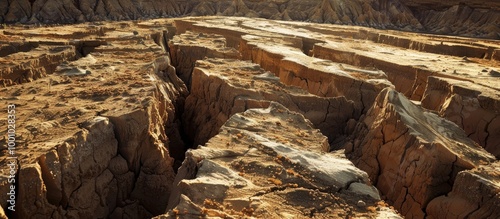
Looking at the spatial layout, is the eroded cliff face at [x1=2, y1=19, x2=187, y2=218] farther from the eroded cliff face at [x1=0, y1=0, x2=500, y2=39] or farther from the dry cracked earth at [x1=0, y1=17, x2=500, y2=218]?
the eroded cliff face at [x1=0, y1=0, x2=500, y2=39]

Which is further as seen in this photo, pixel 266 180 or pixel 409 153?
pixel 409 153

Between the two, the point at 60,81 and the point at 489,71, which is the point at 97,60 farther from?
the point at 489,71

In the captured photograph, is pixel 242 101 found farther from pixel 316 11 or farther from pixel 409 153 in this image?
pixel 316 11

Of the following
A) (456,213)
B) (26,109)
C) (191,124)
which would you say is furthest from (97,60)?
(456,213)

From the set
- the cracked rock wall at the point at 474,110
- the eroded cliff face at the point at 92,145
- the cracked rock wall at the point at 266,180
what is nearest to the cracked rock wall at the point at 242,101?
the eroded cliff face at the point at 92,145

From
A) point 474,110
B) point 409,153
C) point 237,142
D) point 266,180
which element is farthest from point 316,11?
point 266,180

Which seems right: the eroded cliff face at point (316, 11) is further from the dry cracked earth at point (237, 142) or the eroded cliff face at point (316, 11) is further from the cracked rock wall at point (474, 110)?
the cracked rock wall at point (474, 110)

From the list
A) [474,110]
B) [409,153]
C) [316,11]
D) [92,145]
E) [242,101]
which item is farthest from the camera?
[316,11]
